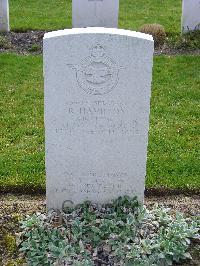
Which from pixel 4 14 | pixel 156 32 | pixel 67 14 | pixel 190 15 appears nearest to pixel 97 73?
pixel 156 32

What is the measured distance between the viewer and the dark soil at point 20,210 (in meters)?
4.60

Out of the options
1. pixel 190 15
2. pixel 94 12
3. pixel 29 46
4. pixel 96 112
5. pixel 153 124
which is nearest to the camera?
pixel 96 112

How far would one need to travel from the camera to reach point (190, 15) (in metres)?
10.7

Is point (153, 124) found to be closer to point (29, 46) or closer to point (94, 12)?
point (29, 46)

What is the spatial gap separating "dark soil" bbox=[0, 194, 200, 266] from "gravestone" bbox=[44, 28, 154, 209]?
0.34 metres

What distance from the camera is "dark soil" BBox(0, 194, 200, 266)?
4.60 m

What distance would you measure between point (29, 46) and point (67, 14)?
288 centimetres

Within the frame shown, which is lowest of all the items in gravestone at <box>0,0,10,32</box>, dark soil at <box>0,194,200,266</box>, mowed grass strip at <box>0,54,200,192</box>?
dark soil at <box>0,194,200,266</box>

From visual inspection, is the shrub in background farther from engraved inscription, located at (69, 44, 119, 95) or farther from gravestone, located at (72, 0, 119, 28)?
engraved inscription, located at (69, 44, 119, 95)

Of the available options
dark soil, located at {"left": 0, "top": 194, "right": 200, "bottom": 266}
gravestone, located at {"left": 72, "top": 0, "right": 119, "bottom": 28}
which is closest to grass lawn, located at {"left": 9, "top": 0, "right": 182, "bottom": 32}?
gravestone, located at {"left": 72, "top": 0, "right": 119, "bottom": 28}

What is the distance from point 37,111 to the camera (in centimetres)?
745

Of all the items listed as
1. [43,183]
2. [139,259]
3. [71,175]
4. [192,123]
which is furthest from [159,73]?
[139,259]

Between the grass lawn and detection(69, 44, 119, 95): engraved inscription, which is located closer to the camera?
detection(69, 44, 119, 95): engraved inscription

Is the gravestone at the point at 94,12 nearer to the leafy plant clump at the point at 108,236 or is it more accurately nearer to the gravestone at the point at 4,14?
the gravestone at the point at 4,14
